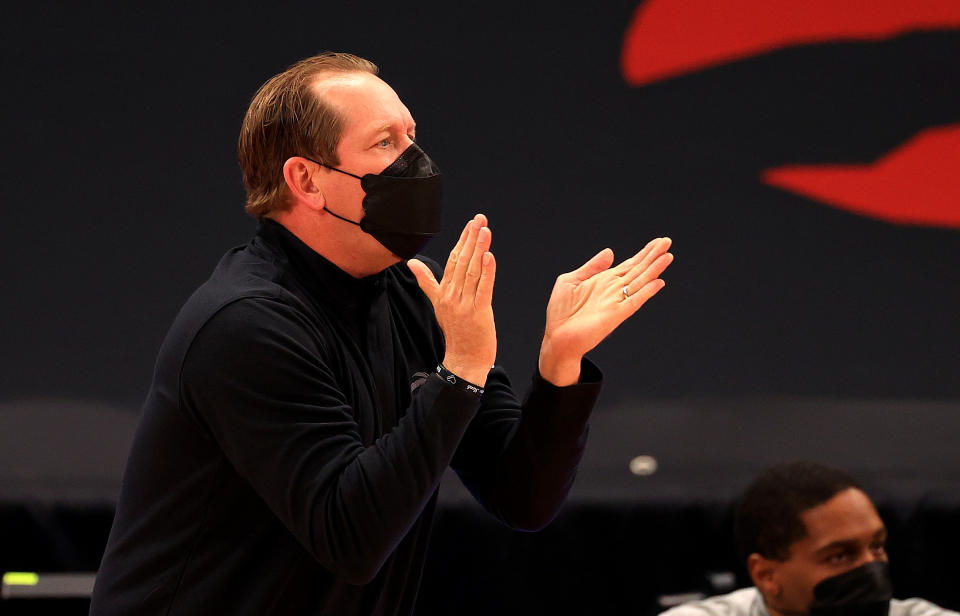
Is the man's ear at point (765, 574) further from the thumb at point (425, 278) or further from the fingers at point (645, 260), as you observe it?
the thumb at point (425, 278)

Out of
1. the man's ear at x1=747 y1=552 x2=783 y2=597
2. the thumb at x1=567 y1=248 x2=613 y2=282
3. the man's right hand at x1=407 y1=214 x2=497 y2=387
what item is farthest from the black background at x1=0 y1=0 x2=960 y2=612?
the man's right hand at x1=407 y1=214 x2=497 y2=387

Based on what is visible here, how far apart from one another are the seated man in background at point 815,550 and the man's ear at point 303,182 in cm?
137

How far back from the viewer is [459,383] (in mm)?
1378

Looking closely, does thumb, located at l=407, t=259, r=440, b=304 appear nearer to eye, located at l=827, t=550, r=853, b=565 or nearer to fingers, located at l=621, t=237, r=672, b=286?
fingers, located at l=621, t=237, r=672, b=286

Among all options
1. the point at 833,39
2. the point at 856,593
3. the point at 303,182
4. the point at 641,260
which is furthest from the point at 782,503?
the point at 833,39

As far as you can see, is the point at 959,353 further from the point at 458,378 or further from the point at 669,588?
the point at 458,378

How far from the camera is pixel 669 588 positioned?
10.1ft

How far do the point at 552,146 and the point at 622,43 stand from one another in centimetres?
36

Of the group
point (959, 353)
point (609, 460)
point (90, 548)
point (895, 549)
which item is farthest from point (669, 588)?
point (90, 548)

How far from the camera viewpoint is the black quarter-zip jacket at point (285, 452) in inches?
51.8

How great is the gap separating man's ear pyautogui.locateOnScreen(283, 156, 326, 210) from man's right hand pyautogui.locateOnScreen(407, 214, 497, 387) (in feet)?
0.81

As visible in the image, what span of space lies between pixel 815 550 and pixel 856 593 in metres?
0.12

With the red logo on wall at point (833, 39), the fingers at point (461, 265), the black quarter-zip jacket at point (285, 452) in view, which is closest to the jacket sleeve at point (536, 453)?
the black quarter-zip jacket at point (285, 452)

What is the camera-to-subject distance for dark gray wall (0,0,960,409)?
10.7ft
